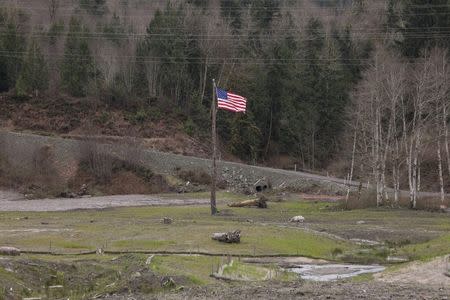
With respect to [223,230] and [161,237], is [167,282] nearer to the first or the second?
[161,237]

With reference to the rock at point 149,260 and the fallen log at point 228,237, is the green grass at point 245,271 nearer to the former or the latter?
the rock at point 149,260

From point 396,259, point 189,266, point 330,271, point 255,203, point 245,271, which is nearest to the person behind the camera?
point 245,271

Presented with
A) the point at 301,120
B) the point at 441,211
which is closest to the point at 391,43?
the point at 301,120

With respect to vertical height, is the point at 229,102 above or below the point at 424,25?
below

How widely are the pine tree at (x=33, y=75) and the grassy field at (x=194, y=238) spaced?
52374 mm

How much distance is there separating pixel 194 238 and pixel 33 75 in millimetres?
77753

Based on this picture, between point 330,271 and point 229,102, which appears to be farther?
point 229,102

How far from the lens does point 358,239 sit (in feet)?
133

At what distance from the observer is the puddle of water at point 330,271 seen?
92.7 feet

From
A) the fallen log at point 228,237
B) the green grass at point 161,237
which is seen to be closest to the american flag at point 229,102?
the green grass at point 161,237

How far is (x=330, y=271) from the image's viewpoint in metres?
30.2

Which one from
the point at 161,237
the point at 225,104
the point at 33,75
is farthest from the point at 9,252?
the point at 33,75

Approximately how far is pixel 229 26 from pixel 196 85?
48.8 feet

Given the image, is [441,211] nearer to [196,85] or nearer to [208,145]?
[208,145]
